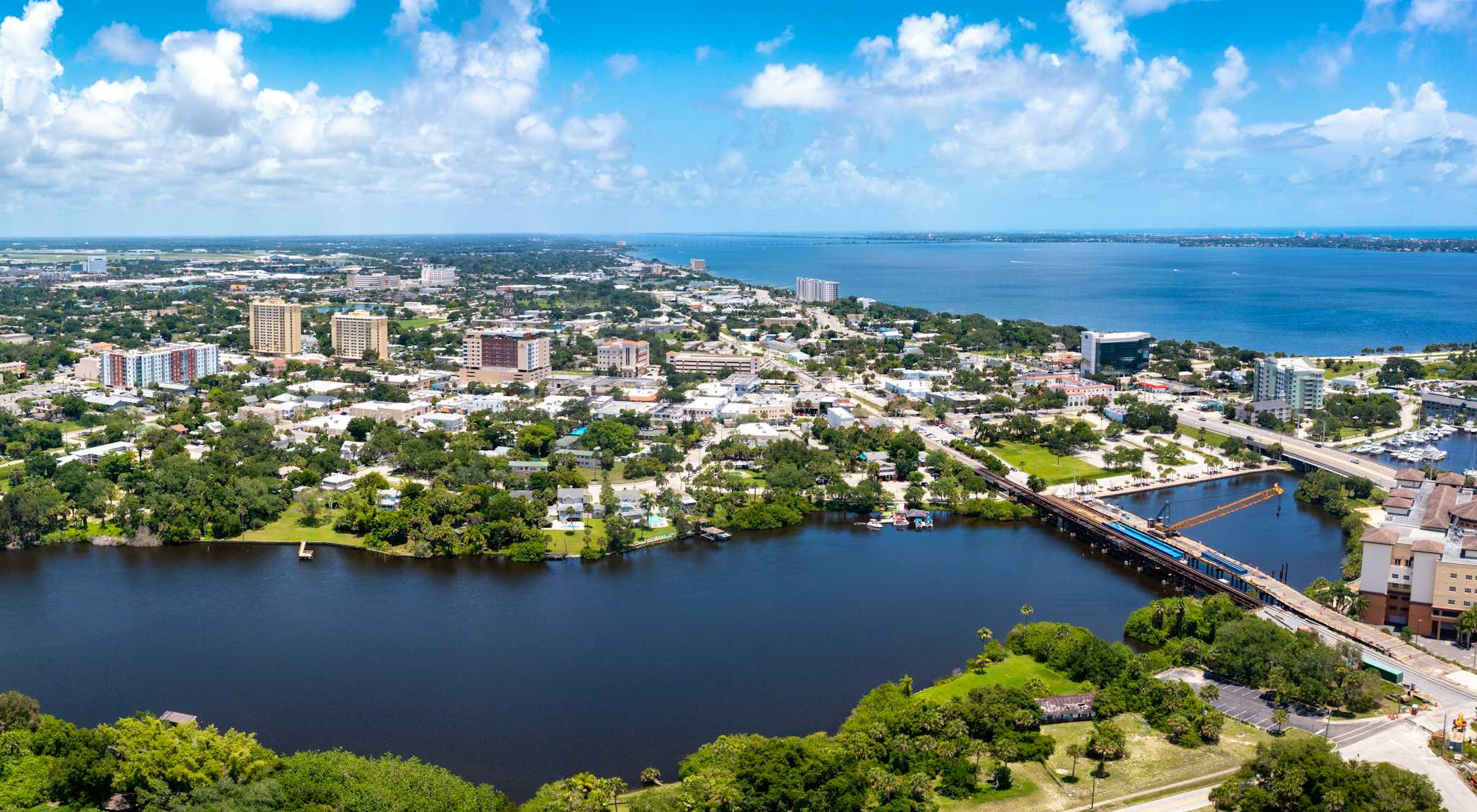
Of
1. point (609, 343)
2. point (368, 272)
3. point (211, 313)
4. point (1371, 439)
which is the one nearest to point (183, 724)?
point (1371, 439)

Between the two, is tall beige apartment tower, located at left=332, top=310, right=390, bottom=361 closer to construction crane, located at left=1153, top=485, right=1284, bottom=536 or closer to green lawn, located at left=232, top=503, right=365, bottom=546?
green lawn, located at left=232, top=503, right=365, bottom=546

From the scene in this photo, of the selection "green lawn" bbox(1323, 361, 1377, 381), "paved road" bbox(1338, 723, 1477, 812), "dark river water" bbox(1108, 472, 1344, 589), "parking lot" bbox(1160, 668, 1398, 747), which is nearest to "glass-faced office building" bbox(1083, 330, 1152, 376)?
"green lawn" bbox(1323, 361, 1377, 381)

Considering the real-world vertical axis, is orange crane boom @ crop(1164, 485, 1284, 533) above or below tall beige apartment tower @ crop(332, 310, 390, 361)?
below

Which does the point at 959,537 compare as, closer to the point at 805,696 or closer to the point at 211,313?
the point at 805,696

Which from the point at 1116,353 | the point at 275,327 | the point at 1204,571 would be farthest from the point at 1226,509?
the point at 275,327

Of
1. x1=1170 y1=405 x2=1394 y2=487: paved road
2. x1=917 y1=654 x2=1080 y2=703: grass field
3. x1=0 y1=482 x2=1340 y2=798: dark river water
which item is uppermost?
x1=1170 y1=405 x2=1394 y2=487: paved road
